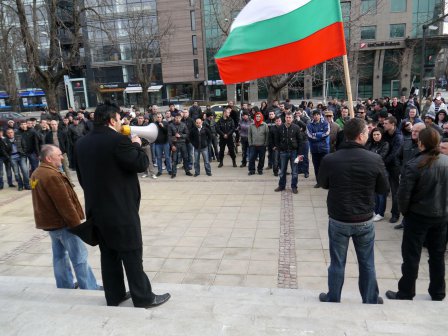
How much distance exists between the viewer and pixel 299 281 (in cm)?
473

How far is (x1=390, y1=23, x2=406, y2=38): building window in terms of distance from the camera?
133 feet

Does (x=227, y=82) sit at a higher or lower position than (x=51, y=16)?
lower

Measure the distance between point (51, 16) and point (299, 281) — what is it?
1516 centimetres

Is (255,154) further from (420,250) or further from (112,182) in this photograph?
(112,182)

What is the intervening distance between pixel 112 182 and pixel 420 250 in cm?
310

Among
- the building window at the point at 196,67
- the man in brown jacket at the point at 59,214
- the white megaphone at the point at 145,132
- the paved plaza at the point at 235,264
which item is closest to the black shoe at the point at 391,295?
the paved plaza at the point at 235,264

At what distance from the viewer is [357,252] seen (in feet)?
11.9

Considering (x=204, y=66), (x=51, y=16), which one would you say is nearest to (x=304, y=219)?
(x=51, y=16)

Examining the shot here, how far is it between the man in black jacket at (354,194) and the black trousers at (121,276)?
1.82m

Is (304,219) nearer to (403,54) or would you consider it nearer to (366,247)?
(366,247)

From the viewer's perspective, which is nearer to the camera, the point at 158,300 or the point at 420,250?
the point at 158,300

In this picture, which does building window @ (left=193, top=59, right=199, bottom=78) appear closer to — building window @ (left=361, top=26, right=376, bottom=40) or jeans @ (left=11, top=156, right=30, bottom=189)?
building window @ (left=361, top=26, right=376, bottom=40)

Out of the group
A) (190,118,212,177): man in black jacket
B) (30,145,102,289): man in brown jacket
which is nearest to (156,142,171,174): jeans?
(190,118,212,177): man in black jacket

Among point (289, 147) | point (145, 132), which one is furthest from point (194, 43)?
point (145, 132)
